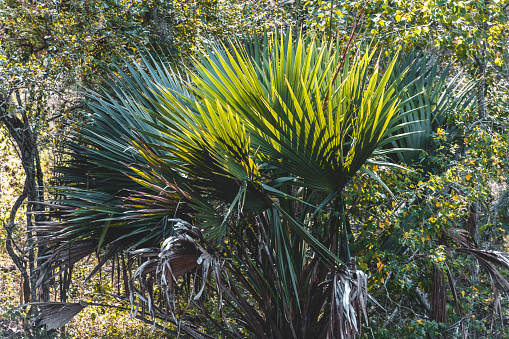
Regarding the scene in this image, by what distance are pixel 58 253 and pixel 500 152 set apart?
12.4ft

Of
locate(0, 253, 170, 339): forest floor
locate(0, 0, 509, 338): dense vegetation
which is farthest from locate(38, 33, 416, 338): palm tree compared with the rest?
locate(0, 253, 170, 339): forest floor

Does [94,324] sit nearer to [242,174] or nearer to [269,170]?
[269,170]

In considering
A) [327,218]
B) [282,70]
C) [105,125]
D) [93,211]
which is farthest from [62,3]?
[327,218]

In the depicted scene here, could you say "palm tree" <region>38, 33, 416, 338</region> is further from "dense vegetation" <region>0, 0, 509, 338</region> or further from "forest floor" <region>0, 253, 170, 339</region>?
"forest floor" <region>0, 253, 170, 339</region>

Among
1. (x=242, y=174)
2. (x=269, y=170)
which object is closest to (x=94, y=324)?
(x=269, y=170)

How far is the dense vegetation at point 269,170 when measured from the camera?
9.51ft

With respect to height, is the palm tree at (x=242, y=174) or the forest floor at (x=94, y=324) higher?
the palm tree at (x=242, y=174)

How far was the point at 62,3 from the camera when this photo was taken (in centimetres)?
596

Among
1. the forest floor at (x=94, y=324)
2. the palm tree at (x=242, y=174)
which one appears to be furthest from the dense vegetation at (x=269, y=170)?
the forest floor at (x=94, y=324)

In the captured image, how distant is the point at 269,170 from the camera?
3566 millimetres

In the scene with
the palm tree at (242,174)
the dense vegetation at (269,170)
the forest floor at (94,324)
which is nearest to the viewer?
the palm tree at (242,174)

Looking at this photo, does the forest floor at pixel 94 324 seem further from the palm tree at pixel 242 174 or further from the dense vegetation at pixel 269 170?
the palm tree at pixel 242 174

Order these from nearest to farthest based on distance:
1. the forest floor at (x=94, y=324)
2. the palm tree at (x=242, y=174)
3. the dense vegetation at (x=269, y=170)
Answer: the palm tree at (x=242, y=174)
the dense vegetation at (x=269, y=170)
the forest floor at (x=94, y=324)

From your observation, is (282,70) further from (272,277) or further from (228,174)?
(272,277)
